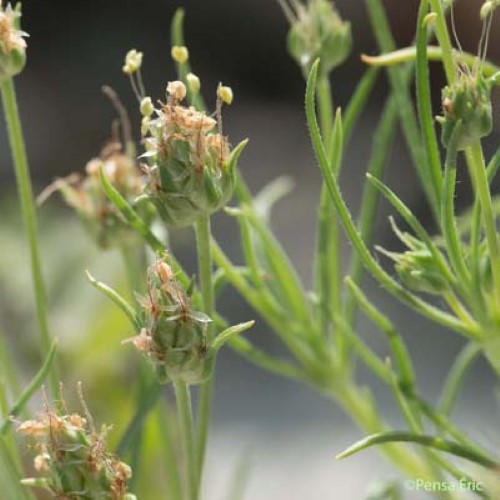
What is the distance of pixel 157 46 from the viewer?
12.4 feet

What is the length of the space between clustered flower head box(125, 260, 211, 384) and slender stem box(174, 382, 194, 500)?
0.03 ft

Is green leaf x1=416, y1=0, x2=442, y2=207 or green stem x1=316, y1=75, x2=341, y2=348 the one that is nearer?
green leaf x1=416, y1=0, x2=442, y2=207

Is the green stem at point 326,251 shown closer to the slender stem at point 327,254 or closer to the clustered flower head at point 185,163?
the slender stem at point 327,254

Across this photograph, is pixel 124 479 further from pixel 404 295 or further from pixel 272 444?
pixel 272 444

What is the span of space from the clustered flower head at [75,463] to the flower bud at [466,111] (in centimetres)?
20

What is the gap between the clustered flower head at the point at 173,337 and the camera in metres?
0.50

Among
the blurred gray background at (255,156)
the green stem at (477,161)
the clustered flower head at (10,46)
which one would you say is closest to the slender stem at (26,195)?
the clustered flower head at (10,46)

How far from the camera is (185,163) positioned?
1.69 ft

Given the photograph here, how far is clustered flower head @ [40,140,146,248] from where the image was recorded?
2.34 feet

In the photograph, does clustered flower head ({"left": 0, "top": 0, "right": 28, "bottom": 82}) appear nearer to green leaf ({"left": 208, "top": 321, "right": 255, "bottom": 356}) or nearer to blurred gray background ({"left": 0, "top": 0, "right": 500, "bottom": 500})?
green leaf ({"left": 208, "top": 321, "right": 255, "bottom": 356})

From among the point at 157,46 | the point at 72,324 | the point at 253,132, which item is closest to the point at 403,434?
the point at 72,324

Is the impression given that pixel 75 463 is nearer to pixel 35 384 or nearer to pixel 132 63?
pixel 35 384

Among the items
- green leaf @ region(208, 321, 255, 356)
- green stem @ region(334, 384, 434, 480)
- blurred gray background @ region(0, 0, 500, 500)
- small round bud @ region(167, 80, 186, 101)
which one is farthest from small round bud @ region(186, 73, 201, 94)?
blurred gray background @ region(0, 0, 500, 500)

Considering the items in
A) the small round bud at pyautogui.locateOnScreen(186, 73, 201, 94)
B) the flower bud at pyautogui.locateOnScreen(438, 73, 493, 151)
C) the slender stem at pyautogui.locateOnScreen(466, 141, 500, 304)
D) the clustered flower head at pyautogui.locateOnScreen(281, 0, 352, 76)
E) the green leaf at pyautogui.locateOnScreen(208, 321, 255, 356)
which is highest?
the clustered flower head at pyautogui.locateOnScreen(281, 0, 352, 76)
